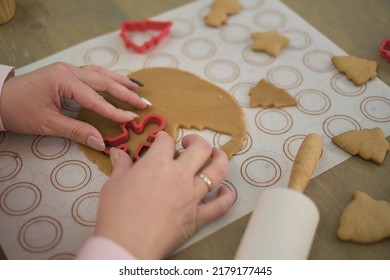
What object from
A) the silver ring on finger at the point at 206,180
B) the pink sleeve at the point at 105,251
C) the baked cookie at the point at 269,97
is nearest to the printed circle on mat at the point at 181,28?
the baked cookie at the point at 269,97

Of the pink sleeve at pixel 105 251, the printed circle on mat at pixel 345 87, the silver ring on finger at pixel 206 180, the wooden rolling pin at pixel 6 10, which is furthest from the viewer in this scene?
the wooden rolling pin at pixel 6 10

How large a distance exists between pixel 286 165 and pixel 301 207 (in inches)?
6.8

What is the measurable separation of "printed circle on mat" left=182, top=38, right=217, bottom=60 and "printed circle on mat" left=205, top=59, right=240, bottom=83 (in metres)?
0.03

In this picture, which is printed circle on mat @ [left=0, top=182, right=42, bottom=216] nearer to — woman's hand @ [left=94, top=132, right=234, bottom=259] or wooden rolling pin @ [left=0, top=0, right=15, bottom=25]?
woman's hand @ [left=94, top=132, right=234, bottom=259]

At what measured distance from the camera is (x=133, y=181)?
58 cm

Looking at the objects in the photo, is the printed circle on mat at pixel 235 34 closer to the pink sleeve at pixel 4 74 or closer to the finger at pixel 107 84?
the finger at pixel 107 84

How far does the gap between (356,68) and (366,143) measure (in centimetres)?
20

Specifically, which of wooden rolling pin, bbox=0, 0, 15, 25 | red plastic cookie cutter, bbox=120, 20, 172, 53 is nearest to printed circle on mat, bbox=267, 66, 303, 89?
red plastic cookie cutter, bbox=120, 20, 172, 53

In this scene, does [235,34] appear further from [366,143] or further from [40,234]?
[40,234]

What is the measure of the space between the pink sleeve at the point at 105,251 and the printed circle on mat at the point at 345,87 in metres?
0.55

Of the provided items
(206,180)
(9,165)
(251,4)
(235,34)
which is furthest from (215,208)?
(251,4)

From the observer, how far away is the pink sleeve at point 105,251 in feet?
1.70

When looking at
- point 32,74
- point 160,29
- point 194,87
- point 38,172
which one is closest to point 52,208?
point 38,172

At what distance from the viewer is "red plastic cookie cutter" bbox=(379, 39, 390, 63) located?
0.88m
